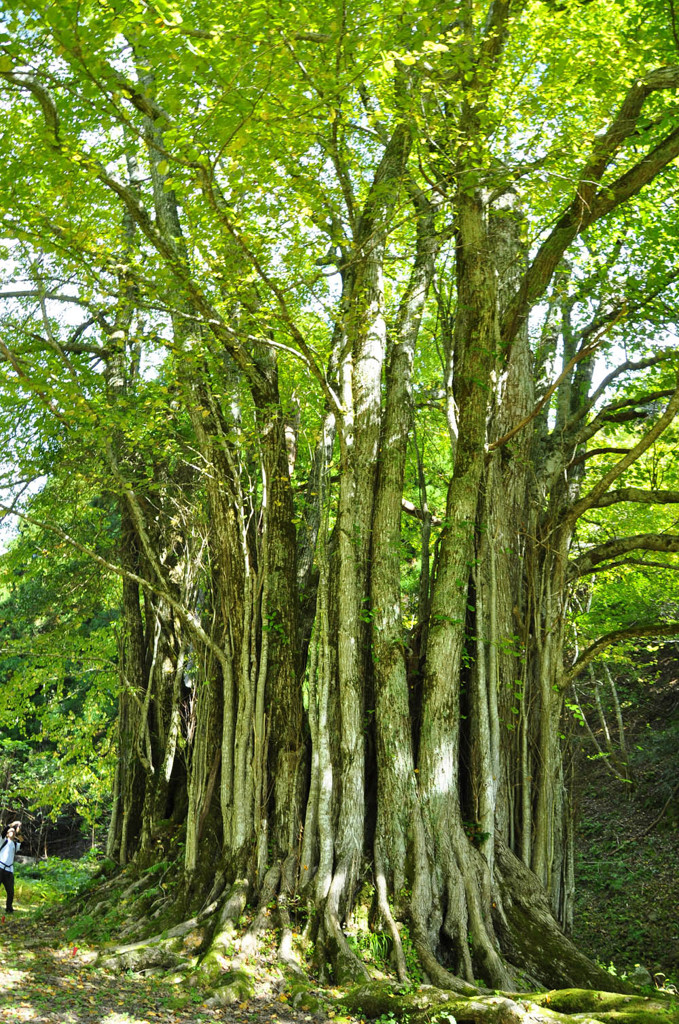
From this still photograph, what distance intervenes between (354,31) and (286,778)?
593 centimetres

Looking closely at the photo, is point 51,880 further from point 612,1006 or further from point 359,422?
point 612,1006

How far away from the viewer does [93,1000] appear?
185 inches

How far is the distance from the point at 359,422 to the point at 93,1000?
4.94 meters

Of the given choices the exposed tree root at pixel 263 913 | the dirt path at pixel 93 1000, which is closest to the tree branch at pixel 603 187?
the exposed tree root at pixel 263 913

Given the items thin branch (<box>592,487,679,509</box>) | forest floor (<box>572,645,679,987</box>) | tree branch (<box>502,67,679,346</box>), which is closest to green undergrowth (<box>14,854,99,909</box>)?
forest floor (<box>572,645,679,987</box>)

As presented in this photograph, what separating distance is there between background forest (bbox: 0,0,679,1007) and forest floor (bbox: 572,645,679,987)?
3321 mm

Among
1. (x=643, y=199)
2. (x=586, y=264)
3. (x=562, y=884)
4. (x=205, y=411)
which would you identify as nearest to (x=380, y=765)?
(x=562, y=884)

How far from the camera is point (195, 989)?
4953 mm

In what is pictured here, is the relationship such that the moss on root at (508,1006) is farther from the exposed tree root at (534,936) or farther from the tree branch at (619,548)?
the tree branch at (619,548)

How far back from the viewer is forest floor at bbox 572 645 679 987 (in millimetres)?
9555

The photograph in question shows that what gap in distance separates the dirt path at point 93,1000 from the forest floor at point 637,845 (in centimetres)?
463

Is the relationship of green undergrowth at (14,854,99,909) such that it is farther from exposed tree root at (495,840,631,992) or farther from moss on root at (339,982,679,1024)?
moss on root at (339,982,679,1024)

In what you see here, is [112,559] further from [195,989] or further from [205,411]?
[195,989]

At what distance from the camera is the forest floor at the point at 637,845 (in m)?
9.55
